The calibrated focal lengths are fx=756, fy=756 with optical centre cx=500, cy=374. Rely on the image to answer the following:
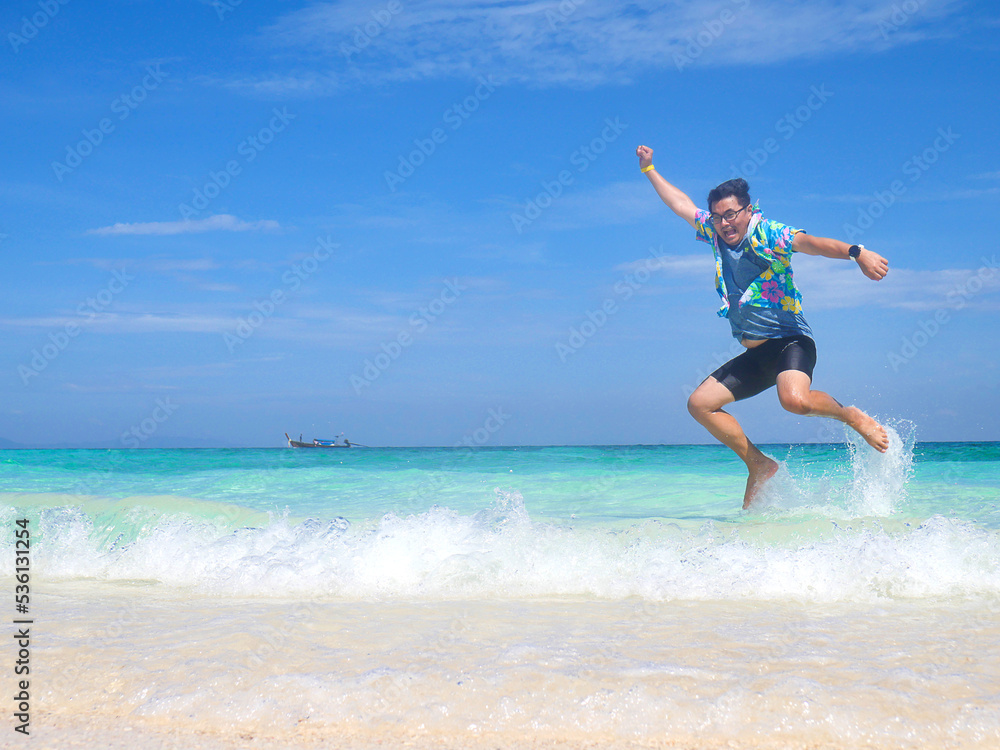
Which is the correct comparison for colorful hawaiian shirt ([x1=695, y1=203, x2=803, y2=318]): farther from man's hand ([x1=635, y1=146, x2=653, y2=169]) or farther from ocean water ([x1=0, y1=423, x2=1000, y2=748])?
ocean water ([x1=0, y1=423, x2=1000, y2=748])

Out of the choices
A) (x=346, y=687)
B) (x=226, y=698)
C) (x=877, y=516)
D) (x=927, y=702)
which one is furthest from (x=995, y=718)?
(x=877, y=516)

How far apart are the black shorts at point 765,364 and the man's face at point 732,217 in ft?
2.39

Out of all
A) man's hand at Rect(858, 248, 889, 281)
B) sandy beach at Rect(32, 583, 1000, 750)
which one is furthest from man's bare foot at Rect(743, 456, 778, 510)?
sandy beach at Rect(32, 583, 1000, 750)

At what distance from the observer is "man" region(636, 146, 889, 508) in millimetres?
4586

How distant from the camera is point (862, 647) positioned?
2523 mm

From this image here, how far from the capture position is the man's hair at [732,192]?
4.75m

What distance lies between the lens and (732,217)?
15.6 ft

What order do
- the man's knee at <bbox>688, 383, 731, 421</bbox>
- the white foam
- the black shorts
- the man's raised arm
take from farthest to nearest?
the man's raised arm, the man's knee at <bbox>688, 383, 731, 421</bbox>, the black shorts, the white foam

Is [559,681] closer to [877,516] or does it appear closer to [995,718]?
[995,718]

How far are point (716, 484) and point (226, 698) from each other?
6.00 meters

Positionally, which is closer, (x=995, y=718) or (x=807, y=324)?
(x=995, y=718)

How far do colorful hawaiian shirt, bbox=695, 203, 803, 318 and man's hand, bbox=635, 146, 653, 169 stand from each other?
2.01 feet

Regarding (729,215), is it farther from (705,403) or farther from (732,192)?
(705,403)

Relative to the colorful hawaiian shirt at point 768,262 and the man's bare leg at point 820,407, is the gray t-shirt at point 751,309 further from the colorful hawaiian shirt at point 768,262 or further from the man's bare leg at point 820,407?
the man's bare leg at point 820,407
